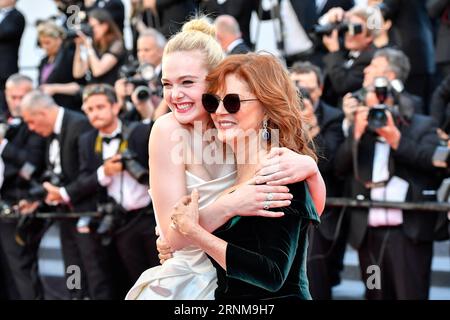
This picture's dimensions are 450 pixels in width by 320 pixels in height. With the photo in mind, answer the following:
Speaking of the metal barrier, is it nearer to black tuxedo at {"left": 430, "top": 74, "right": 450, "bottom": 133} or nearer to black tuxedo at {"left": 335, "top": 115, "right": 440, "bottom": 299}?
black tuxedo at {"left": 335, "top": 115, "right": 440, "bottom": 299}

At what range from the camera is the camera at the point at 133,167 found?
6.33 meters

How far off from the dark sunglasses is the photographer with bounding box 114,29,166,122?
354cm

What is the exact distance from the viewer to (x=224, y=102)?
10.0 feet

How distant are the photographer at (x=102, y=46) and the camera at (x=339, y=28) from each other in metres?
1.86

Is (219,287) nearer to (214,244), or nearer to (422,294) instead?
(214,244)

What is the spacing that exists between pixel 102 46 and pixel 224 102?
Answer: 17.8 feet

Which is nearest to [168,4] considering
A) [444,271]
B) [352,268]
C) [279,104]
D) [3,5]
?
[3,5]

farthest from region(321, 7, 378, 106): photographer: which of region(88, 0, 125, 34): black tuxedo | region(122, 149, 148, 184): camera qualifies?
region(88, 0, 125, 34): black tuxedo

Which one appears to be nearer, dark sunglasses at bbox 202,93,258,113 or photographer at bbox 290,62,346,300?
dark sunglasses at bbox 202,93,258,113

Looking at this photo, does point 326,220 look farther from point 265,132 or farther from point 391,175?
point 265,132

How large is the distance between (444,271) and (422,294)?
75cm

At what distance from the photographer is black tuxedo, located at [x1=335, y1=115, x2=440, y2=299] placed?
5828 mm

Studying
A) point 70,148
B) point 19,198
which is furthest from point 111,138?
point 19,198

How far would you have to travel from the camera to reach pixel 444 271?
661 cm
